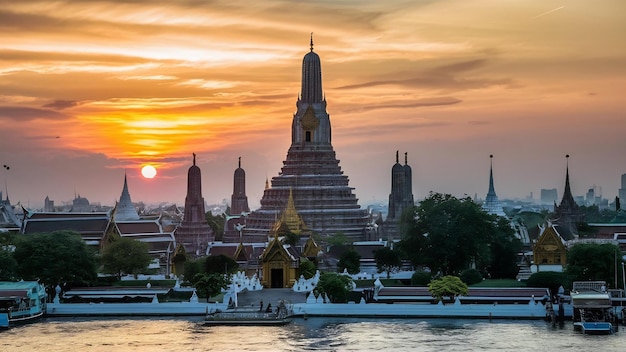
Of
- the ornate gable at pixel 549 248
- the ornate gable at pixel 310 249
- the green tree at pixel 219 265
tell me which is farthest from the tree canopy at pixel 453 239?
the green tree at pixel 219 265

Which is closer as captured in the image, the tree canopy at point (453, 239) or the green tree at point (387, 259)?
the tree canopy at point (453, 239)

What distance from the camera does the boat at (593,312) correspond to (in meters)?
54.2

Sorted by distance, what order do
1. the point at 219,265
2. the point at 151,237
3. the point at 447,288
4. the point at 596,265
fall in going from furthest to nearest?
the point at 151,237, the point at 219,265, the point at 596,265, the point at 447,288

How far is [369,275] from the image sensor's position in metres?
72.4

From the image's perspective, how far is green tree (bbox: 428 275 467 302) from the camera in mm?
61125

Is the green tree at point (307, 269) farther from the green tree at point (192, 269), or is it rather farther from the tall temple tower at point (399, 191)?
the tall temple tower at point (399, 191)

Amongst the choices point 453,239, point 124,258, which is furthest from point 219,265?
point 453,239

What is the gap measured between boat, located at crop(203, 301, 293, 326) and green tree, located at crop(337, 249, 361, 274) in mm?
12801

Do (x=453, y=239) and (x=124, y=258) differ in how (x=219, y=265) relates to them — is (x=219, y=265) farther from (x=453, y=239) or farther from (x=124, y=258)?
(x=453, y=239)

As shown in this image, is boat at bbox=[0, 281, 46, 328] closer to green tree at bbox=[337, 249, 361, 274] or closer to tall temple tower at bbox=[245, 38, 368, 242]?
green tree at bbox=[337, 249, 361, 274]

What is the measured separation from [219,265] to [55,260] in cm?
890

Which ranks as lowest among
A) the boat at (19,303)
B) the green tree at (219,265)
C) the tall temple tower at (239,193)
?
the boat at (19,303)

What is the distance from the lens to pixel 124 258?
2884 inches

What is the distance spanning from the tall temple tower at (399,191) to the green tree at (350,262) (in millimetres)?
25860
